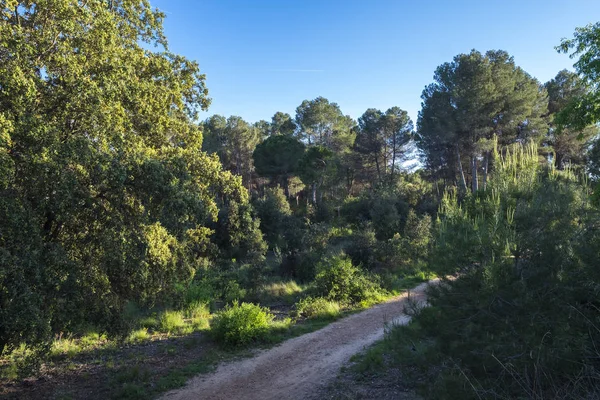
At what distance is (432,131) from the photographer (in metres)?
31.4

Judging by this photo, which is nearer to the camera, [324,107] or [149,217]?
[149,217]

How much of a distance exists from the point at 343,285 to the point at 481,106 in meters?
21.4

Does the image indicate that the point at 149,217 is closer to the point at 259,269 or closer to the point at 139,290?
the point at 139,290

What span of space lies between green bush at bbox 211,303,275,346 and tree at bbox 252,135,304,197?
3151 centimetres

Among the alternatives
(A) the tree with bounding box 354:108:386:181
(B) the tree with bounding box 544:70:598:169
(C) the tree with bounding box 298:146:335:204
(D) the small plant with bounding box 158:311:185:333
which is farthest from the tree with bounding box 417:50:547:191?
(D) the small plant with bounding box 158:311:185:333

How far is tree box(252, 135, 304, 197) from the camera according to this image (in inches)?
1598

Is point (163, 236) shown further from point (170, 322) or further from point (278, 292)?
point (278, 292)

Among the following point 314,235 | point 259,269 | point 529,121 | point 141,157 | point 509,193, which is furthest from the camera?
point 529,121

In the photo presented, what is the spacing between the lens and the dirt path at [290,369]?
6.43m

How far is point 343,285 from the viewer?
1264 centimetres

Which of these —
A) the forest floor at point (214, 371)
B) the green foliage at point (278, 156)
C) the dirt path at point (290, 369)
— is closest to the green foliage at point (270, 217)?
the green foliage at point (278, 156)

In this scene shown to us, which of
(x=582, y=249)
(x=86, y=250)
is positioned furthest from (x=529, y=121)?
(x=86, y=250)

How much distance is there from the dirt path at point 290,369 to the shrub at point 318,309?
86 cm

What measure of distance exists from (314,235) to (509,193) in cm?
1160
